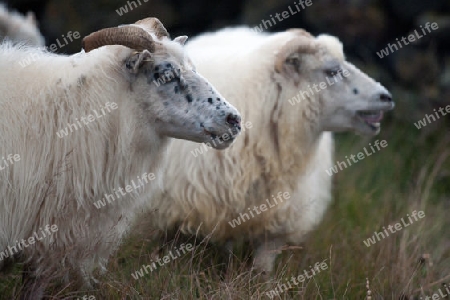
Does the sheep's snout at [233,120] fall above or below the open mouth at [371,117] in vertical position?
above

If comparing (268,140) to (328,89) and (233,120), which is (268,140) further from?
(233,120)

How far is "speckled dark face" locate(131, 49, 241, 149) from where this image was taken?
4.10 m

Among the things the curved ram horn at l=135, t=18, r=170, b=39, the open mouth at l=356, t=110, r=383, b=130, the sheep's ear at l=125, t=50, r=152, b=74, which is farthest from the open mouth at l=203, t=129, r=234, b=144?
the open mouth at l=356, t=110, r=383, b=130

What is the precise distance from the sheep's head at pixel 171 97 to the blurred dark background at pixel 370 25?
5.34 metres

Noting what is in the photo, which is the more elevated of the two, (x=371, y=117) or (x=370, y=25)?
(x=370, y=25)

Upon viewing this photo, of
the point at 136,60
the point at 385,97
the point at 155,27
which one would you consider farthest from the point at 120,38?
the point at 385,97

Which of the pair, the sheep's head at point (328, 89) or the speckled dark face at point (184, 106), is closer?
the speckled dark face at point (184, 106)

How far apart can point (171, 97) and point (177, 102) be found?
43 mm

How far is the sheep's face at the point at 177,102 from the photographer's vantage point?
4102 millimetres

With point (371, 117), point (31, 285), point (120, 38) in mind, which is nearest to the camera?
point (120, 38)

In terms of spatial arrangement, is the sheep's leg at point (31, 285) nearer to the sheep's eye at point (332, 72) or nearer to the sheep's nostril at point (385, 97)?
the sheep's eye at point (332, 72)

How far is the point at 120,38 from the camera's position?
159 inches

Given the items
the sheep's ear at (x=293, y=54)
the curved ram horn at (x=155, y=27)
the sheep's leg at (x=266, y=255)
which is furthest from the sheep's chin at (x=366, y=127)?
the curved ram horn at (x=155, y=27)

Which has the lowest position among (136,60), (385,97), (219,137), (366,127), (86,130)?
(366,127)
